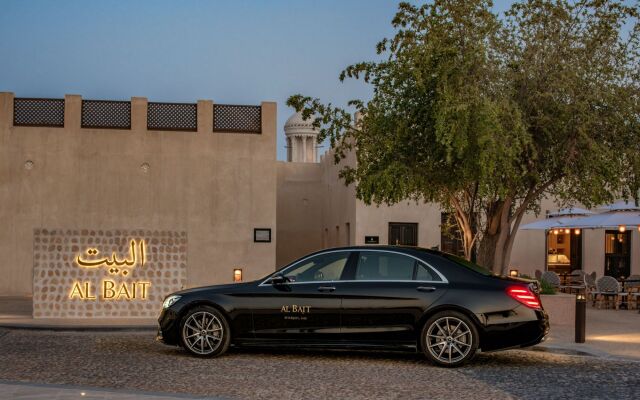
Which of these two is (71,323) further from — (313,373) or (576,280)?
(576,280)

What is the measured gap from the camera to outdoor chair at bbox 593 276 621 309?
2162cm

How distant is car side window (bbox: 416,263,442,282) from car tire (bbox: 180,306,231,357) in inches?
99.3

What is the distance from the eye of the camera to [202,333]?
12125 millimetres

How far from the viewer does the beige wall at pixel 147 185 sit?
25.1 m

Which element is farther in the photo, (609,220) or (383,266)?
(609,220)

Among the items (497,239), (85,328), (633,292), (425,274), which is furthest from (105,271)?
(633,292)

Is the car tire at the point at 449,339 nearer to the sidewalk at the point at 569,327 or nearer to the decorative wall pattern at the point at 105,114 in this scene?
the sidewalk at the point at 569,327

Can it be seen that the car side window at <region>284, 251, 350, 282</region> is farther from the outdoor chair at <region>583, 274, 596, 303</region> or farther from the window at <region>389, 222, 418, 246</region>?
the window at <region>389, 222, 418, 246</region>

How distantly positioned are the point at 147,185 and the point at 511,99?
12.1 m

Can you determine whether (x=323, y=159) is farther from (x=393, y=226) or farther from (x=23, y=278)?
(x=23, y=278)

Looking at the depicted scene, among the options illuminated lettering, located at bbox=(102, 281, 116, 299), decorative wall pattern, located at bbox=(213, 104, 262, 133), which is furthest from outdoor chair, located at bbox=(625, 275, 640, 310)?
illuminated lettering, located at bbox=(102, 281, 116, 299)

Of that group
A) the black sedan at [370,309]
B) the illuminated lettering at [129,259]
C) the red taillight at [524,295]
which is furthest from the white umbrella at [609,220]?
the red taillight at [524,295]

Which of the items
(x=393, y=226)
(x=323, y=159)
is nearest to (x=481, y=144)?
(x=393, y=226)

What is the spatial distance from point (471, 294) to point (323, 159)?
25586 mm
